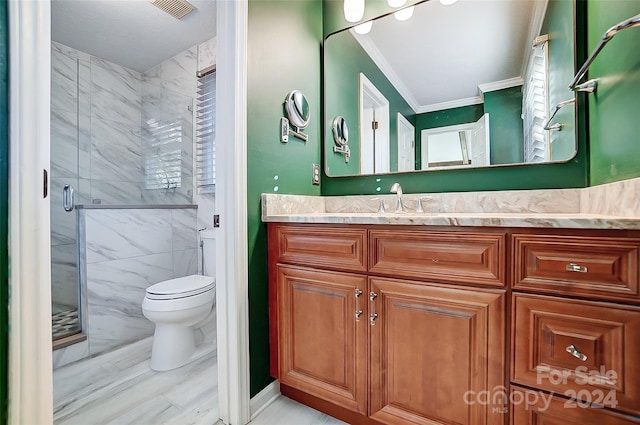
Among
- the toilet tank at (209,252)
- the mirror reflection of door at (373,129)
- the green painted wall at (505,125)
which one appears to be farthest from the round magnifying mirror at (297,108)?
the toilet tank at (209,252)

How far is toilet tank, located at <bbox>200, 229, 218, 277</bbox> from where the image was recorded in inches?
83.9

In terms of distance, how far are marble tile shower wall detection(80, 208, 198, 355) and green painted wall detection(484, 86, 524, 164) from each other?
2.28 meters

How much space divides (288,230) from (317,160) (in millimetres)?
654

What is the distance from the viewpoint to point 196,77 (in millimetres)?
2520

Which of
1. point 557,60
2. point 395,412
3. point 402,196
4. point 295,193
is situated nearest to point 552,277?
point 395,412

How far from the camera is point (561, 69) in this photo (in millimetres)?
1271

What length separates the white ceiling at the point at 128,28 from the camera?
6.59ft

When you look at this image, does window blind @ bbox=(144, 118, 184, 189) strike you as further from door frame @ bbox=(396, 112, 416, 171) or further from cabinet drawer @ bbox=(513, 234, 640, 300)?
cabinet drawer @ bbox=(513, 234, 640, 300)

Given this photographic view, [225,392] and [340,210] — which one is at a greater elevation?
[340,210]

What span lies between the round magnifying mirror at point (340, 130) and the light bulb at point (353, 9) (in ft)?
1.83

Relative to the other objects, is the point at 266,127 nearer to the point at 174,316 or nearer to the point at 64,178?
the point at 174,316

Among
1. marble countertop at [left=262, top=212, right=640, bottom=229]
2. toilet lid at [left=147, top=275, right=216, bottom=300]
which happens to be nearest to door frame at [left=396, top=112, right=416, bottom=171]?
marble countertop at [left=262, top=212, right=640, bottom=229]

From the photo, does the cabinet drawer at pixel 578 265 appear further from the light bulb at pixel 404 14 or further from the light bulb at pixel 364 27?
the light bulb at pixel 364 27

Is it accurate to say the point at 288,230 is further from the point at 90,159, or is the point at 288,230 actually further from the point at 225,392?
Answer: the point at 90,159
